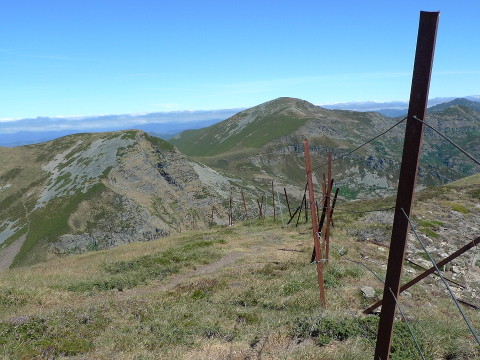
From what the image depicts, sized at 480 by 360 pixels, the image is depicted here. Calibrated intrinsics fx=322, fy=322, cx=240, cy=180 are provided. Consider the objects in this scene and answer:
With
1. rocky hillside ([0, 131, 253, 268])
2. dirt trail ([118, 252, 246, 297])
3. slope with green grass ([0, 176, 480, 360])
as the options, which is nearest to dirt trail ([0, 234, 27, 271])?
rocky hillside ([0, 131, 253, 268])

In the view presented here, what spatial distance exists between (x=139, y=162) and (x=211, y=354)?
97704 mm

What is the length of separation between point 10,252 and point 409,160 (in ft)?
283

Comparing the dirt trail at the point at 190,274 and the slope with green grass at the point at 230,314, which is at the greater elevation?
the slope with green grass at the point at 230,314

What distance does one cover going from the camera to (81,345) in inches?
411

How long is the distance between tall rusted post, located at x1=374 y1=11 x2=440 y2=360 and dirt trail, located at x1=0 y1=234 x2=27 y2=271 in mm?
78124

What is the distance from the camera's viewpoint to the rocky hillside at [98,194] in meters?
76.0

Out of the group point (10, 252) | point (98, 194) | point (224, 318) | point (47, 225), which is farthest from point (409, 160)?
point (98, 194)

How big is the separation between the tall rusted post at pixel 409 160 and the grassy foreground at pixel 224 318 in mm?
2503

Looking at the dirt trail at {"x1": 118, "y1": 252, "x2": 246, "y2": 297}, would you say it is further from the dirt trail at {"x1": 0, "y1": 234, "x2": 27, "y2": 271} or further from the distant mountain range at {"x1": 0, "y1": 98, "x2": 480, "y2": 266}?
the dirt trail at {"x1": 0, "y1": 234, "x2": 27, "y2": 271}

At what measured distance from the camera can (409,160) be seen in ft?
19.0

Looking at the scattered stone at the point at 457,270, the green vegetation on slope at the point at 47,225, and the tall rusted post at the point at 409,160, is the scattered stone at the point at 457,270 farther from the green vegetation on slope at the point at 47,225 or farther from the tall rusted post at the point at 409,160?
the green vegetation on slope at the point at 47,225

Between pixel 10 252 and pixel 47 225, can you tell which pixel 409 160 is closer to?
pixel 10 252

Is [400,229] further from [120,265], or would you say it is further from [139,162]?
[139,162]

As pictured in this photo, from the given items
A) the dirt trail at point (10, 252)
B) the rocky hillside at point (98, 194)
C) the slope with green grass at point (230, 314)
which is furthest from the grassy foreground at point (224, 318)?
the rocky hillside at point (98, 194)
